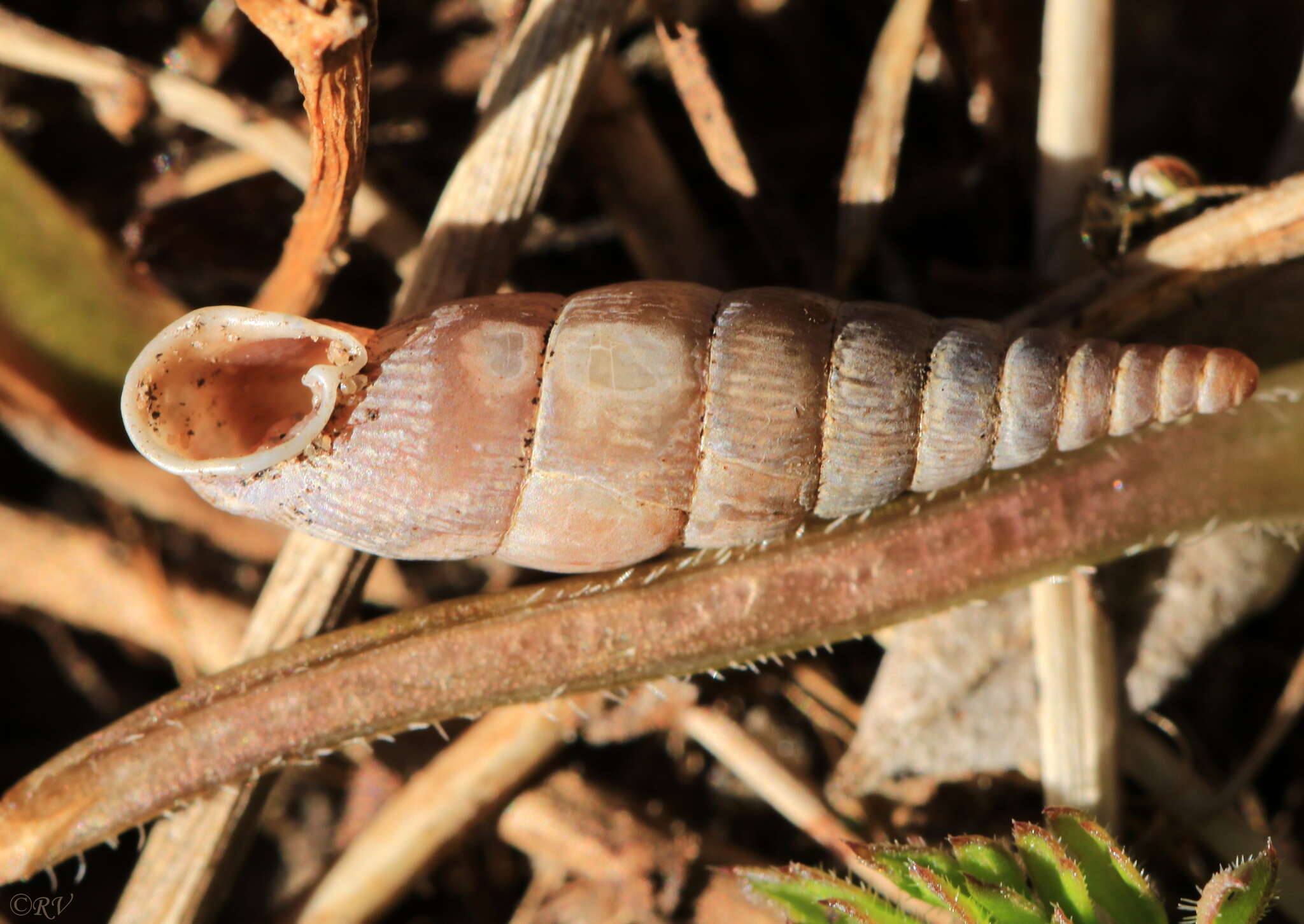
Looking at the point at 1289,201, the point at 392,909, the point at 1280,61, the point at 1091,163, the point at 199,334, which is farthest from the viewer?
the point at 1280,61

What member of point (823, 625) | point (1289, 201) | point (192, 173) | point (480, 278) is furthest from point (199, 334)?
point (1289, 201)

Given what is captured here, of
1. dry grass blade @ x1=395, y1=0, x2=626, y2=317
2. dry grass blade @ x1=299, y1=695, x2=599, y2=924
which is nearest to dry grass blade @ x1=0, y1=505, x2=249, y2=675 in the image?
dry grass blade @ x1=299, y1=695, x2=599, y2=924

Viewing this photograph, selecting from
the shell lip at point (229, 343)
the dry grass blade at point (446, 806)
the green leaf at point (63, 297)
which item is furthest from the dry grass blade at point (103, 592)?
the shell lip at point (229, 343)

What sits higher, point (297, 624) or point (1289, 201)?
point (297, 624)

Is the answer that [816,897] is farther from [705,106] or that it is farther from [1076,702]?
[705,106]

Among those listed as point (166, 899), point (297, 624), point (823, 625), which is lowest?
point (823, 625)

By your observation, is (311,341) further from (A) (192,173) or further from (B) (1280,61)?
(B) (1280,61)

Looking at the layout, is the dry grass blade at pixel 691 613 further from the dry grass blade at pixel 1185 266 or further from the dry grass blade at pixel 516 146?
the dry grass blade at pixel 516 146
